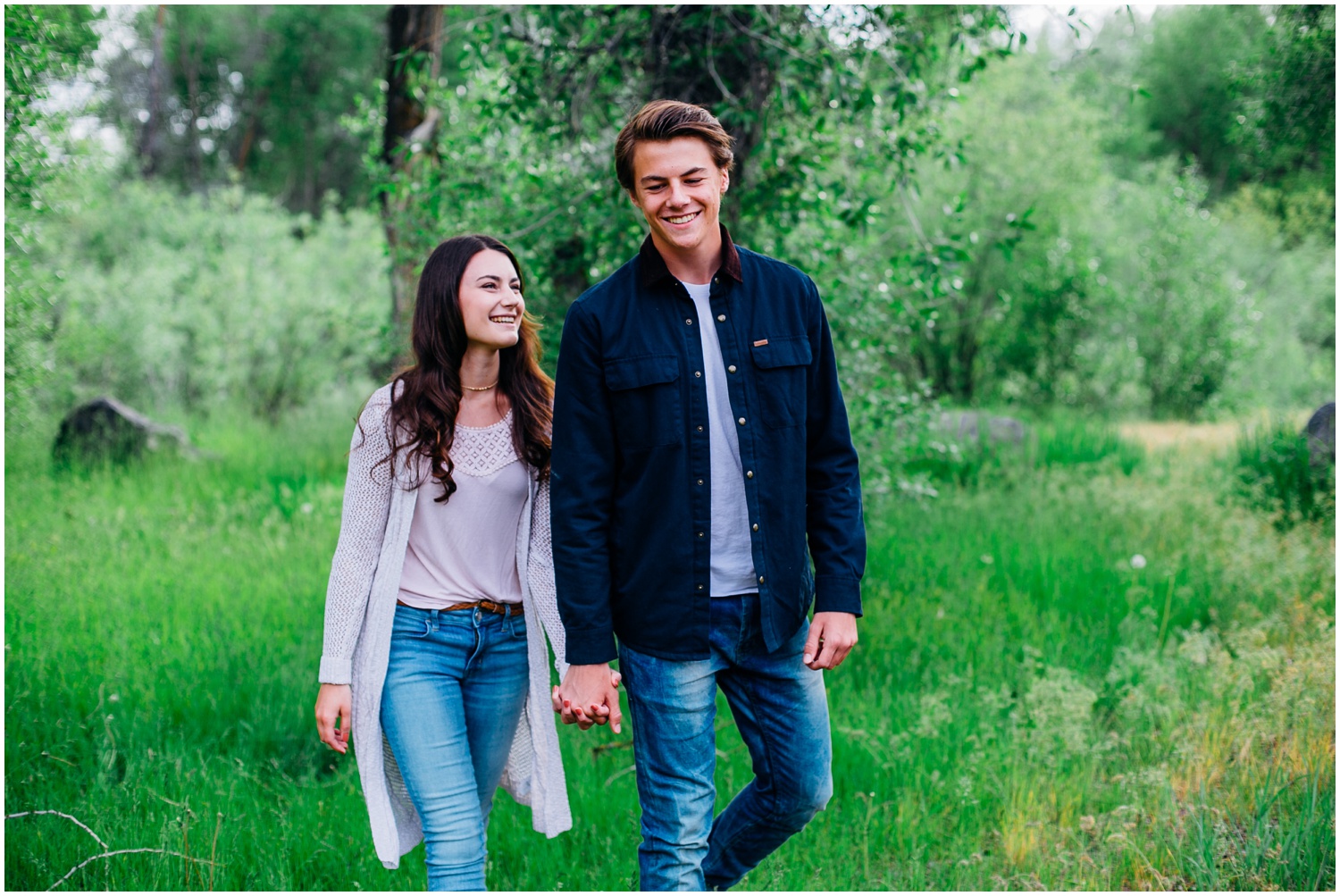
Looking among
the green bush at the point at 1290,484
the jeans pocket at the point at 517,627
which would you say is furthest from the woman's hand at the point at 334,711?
the green bush at the point at 1290,484

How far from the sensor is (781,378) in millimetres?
2621

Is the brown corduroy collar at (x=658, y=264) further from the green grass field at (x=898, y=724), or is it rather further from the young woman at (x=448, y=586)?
the green grass field at (x=898, y=724)

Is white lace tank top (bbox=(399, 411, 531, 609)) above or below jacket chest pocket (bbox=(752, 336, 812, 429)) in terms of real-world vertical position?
below

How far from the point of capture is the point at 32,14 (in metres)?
5.50

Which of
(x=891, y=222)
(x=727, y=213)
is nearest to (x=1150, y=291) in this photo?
(x=891, y=222)

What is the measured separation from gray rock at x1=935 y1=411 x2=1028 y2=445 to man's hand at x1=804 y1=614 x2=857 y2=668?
738 cm

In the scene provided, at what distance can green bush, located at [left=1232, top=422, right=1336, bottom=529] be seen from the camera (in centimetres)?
683

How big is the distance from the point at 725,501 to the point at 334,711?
119 centimetres

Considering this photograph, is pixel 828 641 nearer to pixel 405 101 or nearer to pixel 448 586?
pixel 448 586

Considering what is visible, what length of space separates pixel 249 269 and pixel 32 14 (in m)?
8.76

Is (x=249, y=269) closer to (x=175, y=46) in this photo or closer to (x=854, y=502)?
(x=854, y=502)

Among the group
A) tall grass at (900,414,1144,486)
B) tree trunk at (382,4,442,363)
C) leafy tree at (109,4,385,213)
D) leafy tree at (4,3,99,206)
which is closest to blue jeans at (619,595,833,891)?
leafy tree at (4,3,99,206)

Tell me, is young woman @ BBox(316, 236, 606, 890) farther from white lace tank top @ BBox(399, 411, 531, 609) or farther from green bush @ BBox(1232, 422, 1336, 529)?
green bush @ BBox(1232, 422, 1336, 529)

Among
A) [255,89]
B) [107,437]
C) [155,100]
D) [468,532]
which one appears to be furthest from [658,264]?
[255,89]
